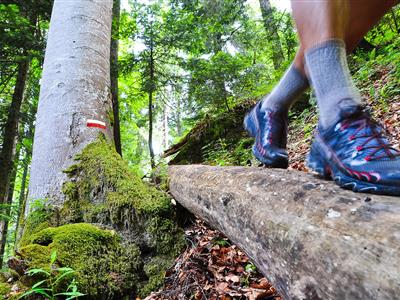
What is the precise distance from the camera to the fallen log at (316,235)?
85 centimetres

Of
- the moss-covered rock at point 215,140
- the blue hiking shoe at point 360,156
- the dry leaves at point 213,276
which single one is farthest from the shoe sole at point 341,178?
the moss-covered rock at point 215,140

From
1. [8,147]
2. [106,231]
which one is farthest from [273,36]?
[106,231]

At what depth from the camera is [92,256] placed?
7.63ft

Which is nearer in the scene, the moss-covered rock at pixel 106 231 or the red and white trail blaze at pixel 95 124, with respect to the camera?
the moss-covered rock at pixel 106 231

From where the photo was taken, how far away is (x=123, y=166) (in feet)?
10.4

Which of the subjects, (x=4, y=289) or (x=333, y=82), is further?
(x=4, y=289)

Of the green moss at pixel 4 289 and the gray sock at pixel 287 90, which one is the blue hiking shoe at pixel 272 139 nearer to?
the gray sock at pixel 287 90

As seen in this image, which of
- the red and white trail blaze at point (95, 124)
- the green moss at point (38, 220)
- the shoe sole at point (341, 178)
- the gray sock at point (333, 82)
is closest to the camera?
the shoe sole at point (341, 178)

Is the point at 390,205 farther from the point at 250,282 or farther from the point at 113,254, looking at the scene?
the point at 113,254

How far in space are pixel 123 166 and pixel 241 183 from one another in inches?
65.9

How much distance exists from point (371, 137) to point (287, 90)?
757mm

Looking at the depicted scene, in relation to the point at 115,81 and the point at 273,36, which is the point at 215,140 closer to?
the point at 115,81

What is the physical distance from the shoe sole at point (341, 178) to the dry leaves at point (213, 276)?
3.00 feet

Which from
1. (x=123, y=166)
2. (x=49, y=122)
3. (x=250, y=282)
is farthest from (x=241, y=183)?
(x=49, y=122)
